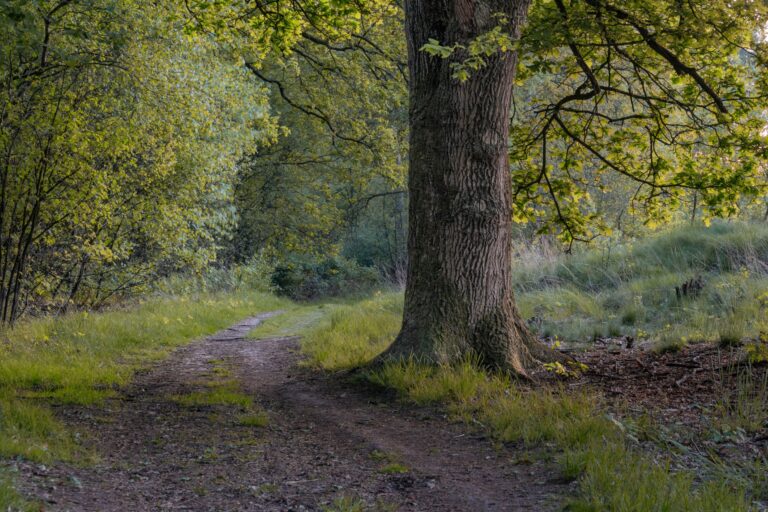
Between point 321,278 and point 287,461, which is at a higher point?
point 287,461

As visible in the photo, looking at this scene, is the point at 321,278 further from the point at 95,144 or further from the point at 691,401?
the point at 691,401

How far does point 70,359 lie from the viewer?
905cm

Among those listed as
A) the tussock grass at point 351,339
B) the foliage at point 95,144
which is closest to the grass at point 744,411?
the tussock grass at point 351,339

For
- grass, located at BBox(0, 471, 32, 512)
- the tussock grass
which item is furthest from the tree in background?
grass, located at BBox(0, 471, 32, 512)

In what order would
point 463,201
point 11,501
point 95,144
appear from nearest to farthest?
point 11,501 < point 463,201 < point 95,144

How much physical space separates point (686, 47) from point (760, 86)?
1.01m

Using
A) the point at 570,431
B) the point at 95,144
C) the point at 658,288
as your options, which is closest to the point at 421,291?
the point at 570,431

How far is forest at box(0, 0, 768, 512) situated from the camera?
4.92 metres

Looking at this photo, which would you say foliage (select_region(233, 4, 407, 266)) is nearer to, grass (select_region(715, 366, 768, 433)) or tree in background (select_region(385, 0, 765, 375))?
tree in background (select_region(385, 0, 765, 375))

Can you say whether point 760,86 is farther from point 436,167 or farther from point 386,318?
point 386,318

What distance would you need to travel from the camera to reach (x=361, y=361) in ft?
29.6

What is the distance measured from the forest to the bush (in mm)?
15551

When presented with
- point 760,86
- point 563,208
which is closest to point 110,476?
point 563,208

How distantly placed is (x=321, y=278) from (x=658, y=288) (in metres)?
22.8
